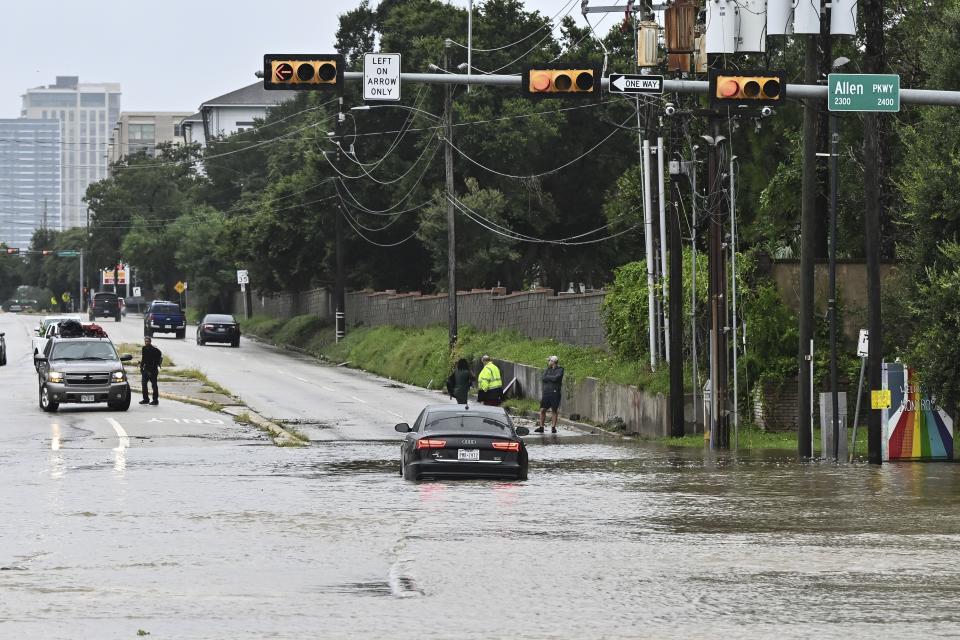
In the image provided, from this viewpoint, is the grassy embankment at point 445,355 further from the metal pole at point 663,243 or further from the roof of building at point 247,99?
the roof of building at point 247,99

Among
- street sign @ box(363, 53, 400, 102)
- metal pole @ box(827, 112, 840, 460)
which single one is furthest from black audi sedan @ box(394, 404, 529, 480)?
metal pole @ box(827, 112, 840, 460)

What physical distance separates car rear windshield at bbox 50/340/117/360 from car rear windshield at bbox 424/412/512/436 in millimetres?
18445

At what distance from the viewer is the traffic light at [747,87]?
72.6ft

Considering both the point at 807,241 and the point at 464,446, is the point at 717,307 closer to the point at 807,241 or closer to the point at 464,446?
the point at 807,241

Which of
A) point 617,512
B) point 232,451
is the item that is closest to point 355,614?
point 617,512

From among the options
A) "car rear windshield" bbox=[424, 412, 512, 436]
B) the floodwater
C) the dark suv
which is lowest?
the floodwater

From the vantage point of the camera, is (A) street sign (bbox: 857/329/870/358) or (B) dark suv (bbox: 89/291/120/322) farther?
(B) dark suv (bbox: 89/291/120/322)

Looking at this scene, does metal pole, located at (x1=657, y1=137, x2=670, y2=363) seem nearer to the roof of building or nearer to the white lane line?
the white lane line

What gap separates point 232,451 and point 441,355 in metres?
26.5

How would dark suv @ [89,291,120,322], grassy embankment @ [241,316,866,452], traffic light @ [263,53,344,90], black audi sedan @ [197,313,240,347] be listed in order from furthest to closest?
dark suv @ [89,291,120,322], black audi sedan @ [197,313,240,347], grassy embankment @ [241,316,866,452], traffic light @ [263,53,344,90]

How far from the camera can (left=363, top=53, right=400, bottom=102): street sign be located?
73.4ft

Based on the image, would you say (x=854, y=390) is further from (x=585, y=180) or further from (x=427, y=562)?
(x=585, y=180)

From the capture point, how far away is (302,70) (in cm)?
2109

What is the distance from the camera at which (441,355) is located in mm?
56375
